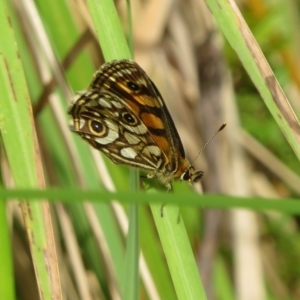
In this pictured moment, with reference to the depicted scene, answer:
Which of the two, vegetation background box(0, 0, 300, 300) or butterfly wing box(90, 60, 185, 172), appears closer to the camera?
vegetation background box(0, 0, 300, 300)

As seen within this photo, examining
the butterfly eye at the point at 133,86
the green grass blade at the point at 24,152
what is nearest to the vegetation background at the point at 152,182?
the green grass blade at the point at 24,152

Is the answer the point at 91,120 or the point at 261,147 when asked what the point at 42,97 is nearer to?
the point at 91,120

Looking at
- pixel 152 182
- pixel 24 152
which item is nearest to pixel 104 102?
pixel 152 182

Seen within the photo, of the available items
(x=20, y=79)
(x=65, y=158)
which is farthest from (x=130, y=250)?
(x=65, y=158)

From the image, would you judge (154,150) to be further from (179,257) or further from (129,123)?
(179,257)

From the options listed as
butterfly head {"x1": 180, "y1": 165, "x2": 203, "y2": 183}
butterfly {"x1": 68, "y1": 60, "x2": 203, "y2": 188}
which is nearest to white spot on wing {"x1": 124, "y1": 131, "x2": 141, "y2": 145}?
butterfly {"x1": 68, "y1": 60, "x2": 203, "y2": 188}

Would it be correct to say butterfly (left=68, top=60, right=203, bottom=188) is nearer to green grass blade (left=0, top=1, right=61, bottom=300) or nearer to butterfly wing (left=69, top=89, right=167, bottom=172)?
butterfly wing (left=69, top=89, right=167, bottom=172)
